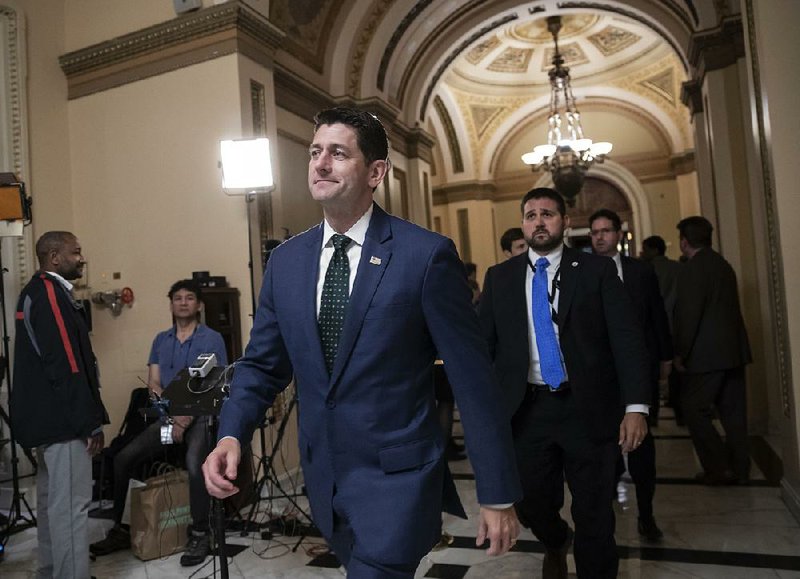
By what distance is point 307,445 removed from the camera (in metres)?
1.60

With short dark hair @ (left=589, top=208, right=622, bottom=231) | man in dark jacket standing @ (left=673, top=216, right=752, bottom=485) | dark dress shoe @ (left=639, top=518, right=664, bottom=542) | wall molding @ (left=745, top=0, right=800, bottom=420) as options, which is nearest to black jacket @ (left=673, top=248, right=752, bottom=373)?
man in dark jacket standing @ (left=673, top=216, right=752, bottom=485)

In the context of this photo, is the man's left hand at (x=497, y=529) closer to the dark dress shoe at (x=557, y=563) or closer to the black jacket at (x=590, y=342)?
the black jacket at (x=590, y=342)

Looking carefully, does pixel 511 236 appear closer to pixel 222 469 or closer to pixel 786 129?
pixel 786 129

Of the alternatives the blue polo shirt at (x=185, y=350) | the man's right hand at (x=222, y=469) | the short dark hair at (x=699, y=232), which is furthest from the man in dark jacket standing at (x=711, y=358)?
the man's right hand at (x=222, y=469)

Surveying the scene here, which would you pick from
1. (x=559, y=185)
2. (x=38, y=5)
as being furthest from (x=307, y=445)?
(x=559, y=185)

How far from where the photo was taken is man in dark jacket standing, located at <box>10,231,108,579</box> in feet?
10.0

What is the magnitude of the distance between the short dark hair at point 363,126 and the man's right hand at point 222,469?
29.8 inches

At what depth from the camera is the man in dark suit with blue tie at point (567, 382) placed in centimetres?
252

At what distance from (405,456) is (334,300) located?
1.33ft

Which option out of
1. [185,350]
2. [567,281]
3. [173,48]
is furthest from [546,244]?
[173,48]

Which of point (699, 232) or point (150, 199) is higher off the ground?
point (150, 199)

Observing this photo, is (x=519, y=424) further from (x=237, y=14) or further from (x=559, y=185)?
(x=559, y=185)

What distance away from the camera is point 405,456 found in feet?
4.86

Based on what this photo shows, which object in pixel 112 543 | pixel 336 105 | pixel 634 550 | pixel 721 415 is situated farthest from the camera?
pixel 336 105
